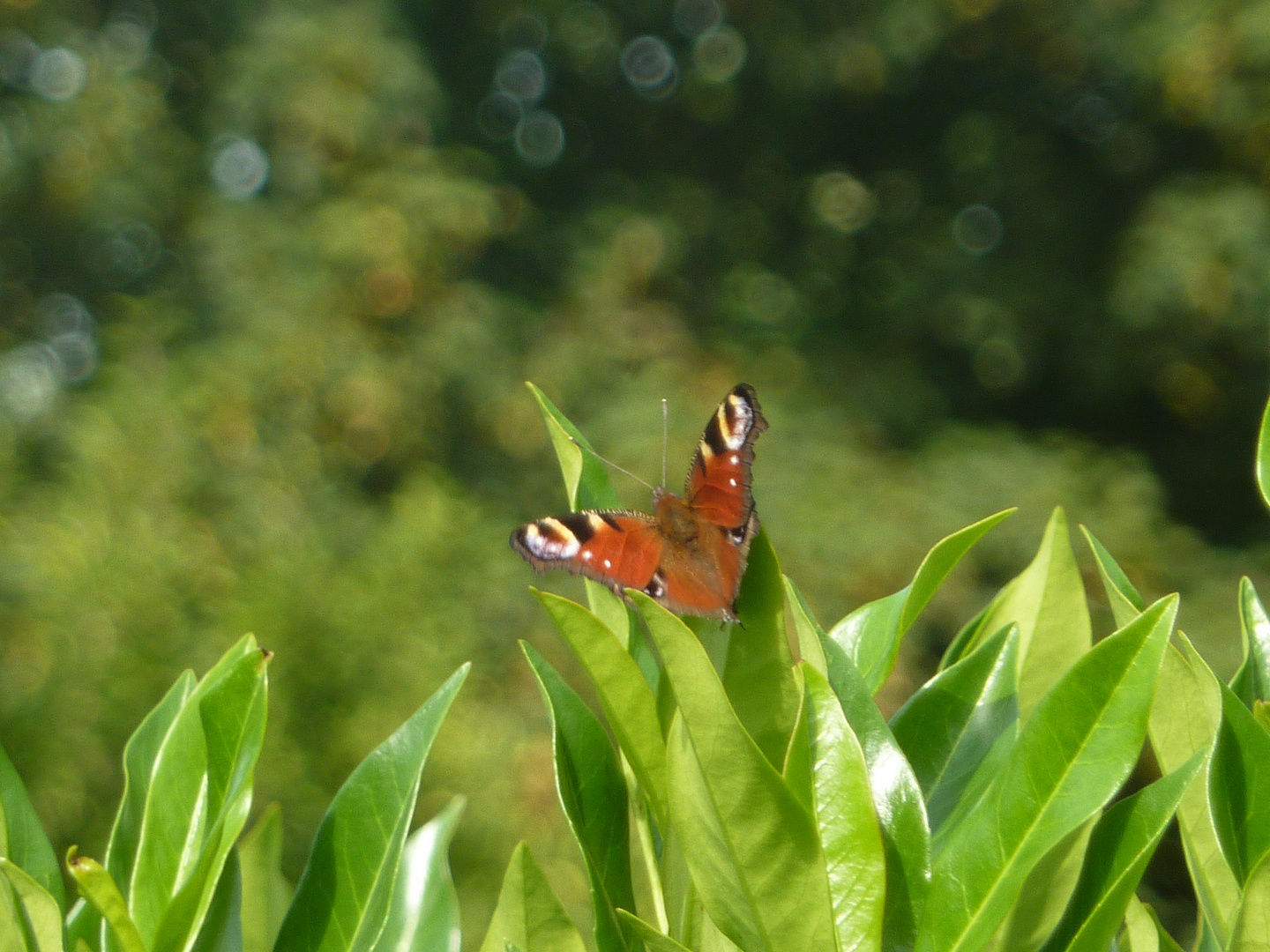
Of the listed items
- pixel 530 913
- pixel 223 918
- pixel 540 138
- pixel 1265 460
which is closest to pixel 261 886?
pixel 223 918

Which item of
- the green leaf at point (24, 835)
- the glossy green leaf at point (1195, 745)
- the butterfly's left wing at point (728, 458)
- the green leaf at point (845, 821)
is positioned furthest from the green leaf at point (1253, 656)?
the green leaf at point (24, 835)

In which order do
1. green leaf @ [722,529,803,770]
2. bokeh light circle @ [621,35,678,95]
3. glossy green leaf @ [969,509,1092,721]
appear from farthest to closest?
bokeh light circle @ [621,35,678,95] < glossy green leaf @ [969,509,1092,721] < green leaf @ [722,529,803,770]

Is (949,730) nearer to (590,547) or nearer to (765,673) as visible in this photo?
(765,673)

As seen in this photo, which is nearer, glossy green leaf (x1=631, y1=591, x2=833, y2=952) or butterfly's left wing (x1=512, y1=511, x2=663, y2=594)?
glossy green leaf (x1=631, y1=591, x2=833, y2=952)

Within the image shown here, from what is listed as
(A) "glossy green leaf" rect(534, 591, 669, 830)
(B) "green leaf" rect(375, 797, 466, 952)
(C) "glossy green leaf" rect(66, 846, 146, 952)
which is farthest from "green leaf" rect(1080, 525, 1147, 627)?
(C) "glossy green leaf" rect(66, 846, 146, 952)

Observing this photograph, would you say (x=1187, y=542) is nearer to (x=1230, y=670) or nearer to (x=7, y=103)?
(x=1230, y=670)

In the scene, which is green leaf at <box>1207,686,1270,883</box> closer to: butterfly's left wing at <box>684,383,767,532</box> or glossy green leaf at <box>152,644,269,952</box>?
glossy green leaf at <box>152,644,269,952</box>
